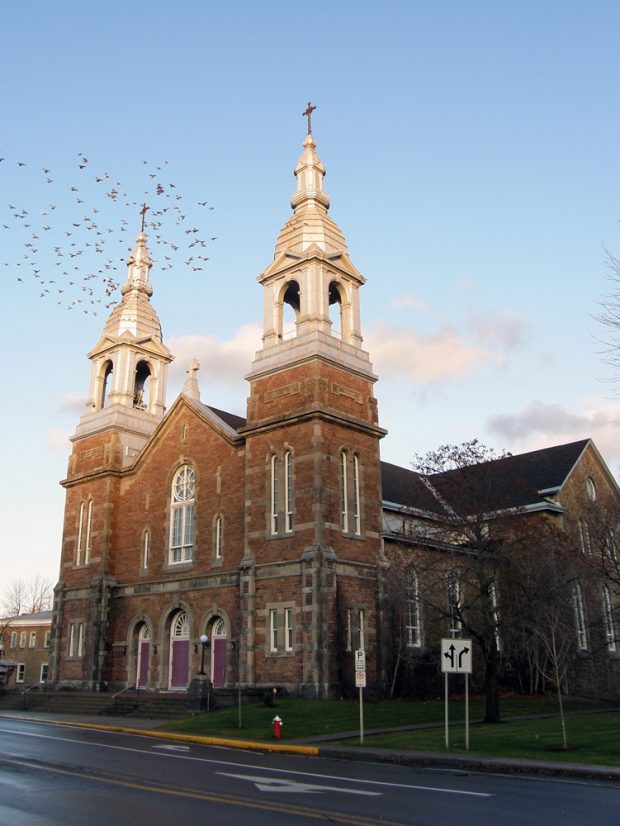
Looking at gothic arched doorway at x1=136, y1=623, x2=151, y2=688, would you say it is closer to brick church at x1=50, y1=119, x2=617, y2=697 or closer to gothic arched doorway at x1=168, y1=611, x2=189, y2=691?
brick church at x1=50, y1=119, x2=617, y2=697

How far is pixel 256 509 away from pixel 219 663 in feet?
22.2

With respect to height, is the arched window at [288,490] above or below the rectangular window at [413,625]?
above

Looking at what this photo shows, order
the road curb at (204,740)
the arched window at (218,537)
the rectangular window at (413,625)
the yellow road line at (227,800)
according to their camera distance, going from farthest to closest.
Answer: the arched window at (218,537) < the rectangular window at (413,625) < the road curb at (204,740) < the yellow road line at (227,800)

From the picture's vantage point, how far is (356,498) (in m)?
33.6

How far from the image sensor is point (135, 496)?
1606 inches

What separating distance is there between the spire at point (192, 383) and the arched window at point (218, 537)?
21.5 ft

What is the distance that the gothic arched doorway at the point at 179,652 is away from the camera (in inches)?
1401

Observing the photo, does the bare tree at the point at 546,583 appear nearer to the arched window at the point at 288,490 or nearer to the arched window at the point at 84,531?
the arched window at the point at 288,490

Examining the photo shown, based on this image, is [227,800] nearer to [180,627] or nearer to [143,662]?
[180,627]

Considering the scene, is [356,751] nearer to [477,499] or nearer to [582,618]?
[477,499]

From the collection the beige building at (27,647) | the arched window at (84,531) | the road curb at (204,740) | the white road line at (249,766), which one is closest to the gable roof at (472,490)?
the road curb at (204,740)

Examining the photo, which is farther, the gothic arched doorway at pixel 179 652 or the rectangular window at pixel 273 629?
the gothic arched doorway at pixel 179 652

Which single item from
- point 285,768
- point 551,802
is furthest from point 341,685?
point 551,802

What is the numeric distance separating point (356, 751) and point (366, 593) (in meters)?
13.5
